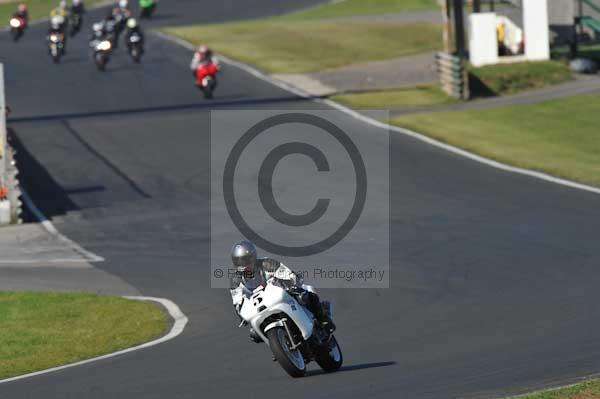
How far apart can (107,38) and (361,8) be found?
20720mm

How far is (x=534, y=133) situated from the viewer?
33.1 metres

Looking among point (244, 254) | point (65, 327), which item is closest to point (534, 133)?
point (65, 327)

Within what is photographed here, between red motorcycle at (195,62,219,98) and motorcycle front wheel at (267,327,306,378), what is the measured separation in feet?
91.4

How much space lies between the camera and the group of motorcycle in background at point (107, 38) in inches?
1577

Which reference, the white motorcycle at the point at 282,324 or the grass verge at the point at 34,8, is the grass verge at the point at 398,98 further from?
the grass verge at the point at 34,8

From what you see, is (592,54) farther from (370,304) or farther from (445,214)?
(370,304)

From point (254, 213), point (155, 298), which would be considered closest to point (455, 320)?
point (155, 298)

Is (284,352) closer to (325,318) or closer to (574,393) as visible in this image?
(325,318)

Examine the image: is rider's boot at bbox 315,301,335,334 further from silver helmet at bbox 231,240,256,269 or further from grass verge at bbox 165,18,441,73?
grass verge at bbox 165,18,441,73

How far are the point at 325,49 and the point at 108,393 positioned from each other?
128 feet

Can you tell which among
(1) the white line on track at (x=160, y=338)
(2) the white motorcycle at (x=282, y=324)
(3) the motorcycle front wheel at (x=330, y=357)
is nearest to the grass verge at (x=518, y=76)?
(1) the white line on track at (x=160, y=338)

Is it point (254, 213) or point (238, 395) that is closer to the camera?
point (238, 395)

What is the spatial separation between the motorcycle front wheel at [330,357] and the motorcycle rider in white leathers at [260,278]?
0.22 metres

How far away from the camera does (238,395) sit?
12.0 m
